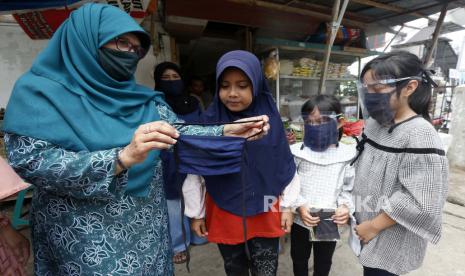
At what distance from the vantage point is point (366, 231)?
52.4 inches

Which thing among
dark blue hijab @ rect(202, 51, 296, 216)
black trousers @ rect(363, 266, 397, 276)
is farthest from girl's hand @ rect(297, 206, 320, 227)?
black trousers @ rect(363, 266, 397, 276)

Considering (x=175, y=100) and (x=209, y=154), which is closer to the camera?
(x=209, y=154)

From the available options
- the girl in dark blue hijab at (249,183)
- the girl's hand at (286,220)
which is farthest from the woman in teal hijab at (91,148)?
the girl's hand at (286,220)

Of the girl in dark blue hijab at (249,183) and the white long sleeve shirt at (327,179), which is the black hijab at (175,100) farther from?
the white long sleeve shirt at (327,179)

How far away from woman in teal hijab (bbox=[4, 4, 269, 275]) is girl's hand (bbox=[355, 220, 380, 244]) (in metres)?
0.80

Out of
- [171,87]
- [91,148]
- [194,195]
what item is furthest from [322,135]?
[171,87]

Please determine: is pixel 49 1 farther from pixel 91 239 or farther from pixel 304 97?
pixel 304 97

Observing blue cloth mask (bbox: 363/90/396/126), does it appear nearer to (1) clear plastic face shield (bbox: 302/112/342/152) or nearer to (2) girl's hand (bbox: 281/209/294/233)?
(1) clear plastic face shield (bbox: 302/112/342/152)

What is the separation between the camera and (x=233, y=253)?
5.27ft

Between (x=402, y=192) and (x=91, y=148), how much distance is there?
1.42 meters

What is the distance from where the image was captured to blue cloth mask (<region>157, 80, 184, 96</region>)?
2.68 m

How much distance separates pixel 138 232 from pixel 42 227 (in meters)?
0.40

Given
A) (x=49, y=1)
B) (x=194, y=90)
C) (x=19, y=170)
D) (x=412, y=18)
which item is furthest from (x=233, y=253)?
(x=412, y=18)

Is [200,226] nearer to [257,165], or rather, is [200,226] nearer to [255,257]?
[255,257]
